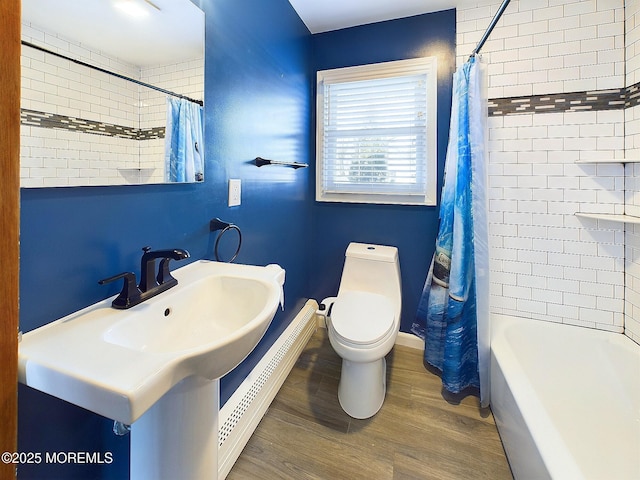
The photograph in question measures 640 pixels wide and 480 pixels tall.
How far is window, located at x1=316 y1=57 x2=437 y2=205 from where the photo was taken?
6.91ft

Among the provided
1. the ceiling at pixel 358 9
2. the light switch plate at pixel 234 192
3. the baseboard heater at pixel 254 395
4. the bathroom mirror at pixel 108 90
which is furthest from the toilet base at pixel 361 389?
the ceiling at pixel 358 9

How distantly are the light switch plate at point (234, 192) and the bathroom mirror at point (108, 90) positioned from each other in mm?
227

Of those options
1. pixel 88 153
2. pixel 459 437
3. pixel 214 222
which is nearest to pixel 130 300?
pixel 88 153

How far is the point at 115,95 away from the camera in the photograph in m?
0.86

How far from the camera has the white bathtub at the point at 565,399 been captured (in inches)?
42.7

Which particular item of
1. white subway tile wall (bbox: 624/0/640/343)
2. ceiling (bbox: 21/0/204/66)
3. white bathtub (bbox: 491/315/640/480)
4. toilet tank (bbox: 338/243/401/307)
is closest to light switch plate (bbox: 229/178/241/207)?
ceiling (bbox: 21/0/204/66)

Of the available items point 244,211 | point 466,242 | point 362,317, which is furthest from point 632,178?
point 244,211

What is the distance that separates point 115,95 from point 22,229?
0.46 meters

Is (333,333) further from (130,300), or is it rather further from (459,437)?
(130,300)

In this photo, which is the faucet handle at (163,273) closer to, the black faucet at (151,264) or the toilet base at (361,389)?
the black faucet at (151,264)

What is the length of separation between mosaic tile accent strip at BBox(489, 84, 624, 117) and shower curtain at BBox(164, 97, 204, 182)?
1.86 meters

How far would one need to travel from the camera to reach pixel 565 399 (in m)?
1.52

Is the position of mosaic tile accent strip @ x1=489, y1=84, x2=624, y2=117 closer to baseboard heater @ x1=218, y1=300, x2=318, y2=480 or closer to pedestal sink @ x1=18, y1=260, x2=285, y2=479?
pedestal sink @ x1=18, y1=260, x2=285, y2=479

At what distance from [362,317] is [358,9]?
2068 millimetres
